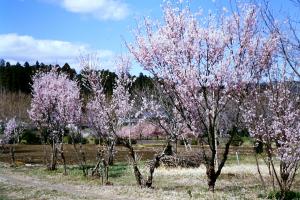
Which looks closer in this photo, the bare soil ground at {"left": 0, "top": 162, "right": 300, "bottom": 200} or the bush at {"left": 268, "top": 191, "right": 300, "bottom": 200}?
the bush at {"left": 268, "top": 191, "right": 300, "bottom": 200}

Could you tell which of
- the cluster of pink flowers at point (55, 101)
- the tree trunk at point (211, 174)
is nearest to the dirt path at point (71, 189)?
the tree trunk at point (211, 174)

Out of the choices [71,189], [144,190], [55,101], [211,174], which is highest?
[55,101]

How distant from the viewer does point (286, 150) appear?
1259cm

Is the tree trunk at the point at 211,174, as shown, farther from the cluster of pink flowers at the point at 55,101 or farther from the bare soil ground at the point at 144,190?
the cluster of pink flowers at the point at 55,101

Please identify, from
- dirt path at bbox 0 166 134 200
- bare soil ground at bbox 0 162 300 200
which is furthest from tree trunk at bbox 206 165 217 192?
dirt path at bbox 0 166 134 200

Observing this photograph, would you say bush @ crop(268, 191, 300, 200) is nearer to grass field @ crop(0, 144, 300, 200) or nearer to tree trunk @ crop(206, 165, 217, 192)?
grass field @ crop(0, 144, 300, 200)

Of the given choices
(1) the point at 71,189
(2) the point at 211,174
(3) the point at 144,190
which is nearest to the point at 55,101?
(1) the point at 71,189

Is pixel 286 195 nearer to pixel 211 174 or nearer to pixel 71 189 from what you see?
pixel 211 174

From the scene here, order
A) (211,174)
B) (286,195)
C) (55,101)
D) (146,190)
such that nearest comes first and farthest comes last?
(286,195) < (211,174) < (146,190) < (55,101)

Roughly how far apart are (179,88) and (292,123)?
3.71 meters

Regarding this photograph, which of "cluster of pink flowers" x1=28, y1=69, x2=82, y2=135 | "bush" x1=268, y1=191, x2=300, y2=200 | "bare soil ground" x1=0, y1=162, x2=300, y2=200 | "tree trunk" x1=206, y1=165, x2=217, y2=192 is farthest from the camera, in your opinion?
"cluster of pink flowers" x1=28, y1=69, x2=82, y2=135

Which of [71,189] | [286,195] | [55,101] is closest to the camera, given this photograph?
[286,195]

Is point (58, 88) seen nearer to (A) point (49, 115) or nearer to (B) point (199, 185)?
(A) point (49, 115)

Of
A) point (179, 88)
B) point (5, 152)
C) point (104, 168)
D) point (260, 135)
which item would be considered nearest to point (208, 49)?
point (179, 88)
